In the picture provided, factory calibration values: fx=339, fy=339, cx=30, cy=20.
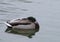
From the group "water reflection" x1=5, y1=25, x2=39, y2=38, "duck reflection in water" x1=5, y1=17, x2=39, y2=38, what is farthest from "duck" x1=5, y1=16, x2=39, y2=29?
"water reflection" x1=5, y1=25, x2=39, y2=38

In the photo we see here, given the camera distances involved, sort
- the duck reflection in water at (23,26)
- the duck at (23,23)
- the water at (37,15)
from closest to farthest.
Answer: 1. the water at (37,15)
2. the duck reflection in water at (23,26)
3. the duck at (23,23)

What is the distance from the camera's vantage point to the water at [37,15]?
11.1 metres

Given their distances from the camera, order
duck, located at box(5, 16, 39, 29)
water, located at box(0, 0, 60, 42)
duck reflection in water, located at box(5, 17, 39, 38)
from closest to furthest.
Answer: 1. water, located at box(0, 0, 60, 42)
2. duck reflection in water, located at box(5, 17, 39, 38)
3. duck, located at box(5, 16, 39, 29)

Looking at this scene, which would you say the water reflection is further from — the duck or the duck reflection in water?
the duck

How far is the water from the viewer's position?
36.3ft

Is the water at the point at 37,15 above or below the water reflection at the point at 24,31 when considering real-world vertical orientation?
above

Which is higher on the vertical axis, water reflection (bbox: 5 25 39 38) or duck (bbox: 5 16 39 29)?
duck (bbox: 5 16 39 29)

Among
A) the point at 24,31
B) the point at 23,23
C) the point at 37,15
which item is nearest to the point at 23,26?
the point at 23,23

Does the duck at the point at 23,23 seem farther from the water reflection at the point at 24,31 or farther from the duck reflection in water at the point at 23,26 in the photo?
the water reflection at the point at 24,31

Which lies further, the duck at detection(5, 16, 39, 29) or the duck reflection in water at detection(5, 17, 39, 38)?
the duck at detection(5, 16, 39, 29)

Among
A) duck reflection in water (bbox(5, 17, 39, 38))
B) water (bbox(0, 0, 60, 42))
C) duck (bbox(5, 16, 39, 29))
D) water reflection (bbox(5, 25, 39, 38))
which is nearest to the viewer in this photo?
water (bbox(0, 0, 60, 42))

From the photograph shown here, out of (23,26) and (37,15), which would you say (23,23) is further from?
(37,15)

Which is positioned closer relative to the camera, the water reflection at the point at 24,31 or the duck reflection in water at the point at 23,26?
the water reflection at the point at 24,31

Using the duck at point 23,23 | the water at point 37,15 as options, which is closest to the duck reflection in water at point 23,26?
the duck at point 23,23
